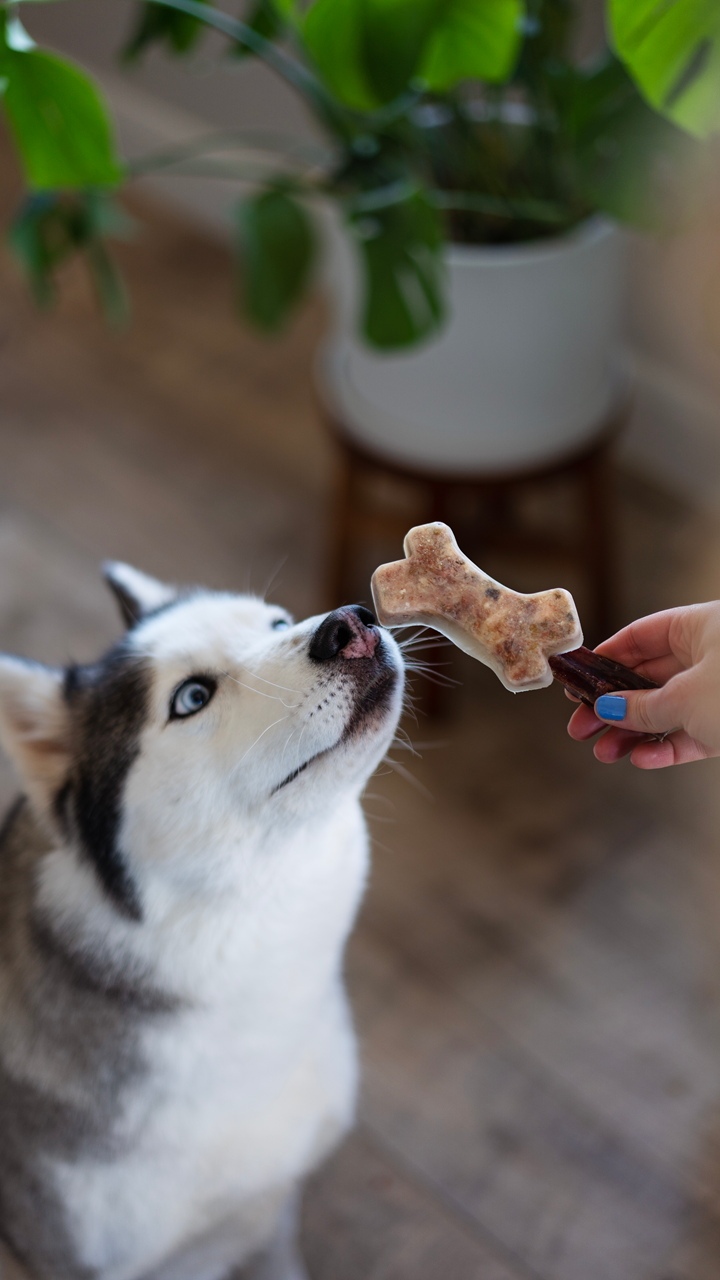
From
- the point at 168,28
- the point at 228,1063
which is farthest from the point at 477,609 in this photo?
the point at 168,28

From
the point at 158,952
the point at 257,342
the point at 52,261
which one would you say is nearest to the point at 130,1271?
the point at 158,952

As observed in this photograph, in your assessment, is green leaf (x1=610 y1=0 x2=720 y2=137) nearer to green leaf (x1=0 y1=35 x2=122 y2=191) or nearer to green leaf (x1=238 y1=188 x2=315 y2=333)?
green leaf (x1=0 y1=35 x2=122 y2=191)

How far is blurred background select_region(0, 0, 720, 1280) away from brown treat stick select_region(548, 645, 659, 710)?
0.66 m

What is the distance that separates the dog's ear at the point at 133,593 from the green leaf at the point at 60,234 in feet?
2.38

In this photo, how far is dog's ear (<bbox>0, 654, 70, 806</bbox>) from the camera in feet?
3.42

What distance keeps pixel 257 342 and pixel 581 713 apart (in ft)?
8.22

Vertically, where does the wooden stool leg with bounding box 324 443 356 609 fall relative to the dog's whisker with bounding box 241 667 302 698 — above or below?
below

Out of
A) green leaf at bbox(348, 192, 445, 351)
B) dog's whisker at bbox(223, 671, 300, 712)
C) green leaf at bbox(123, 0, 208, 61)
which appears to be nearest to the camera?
dog's whisker at bbox(223, 671, 300, 712)

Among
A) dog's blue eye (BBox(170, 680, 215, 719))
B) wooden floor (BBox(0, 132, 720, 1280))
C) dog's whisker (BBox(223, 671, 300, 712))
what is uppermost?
dog's whisker (BBox(223, 671, 300, 712))

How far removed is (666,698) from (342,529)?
4.53 ft

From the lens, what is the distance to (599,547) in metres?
2.05

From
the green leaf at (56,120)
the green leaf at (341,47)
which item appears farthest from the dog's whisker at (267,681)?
the green leaf at (341,47)

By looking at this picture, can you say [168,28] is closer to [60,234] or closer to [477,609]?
[60,234]

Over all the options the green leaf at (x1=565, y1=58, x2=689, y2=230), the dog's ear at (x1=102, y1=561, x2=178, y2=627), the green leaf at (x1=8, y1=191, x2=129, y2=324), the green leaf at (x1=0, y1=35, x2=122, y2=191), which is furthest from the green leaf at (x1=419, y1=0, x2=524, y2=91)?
the dog's ear at (x1=102, y1=561, x2=178, y2=627)
